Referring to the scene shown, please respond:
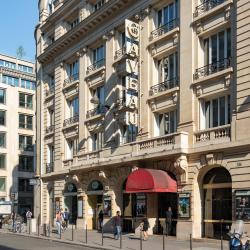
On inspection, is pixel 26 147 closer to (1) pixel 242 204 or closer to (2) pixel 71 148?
(2) pixel 71 148

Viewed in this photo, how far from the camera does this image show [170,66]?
31.9 metres

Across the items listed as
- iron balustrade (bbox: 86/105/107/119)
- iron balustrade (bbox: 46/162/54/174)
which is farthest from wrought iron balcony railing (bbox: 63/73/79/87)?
iron balustrade (bbox: 46/162/54/174)

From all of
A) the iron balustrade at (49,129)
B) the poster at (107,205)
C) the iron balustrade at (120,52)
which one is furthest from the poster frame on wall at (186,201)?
the iron balustrade at (49,129)

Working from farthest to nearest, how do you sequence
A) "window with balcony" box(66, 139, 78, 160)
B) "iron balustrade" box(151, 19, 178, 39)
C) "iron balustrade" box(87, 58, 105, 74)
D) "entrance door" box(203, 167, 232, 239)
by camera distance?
"window with balcony" box(66, 139, 78, 160), "iron balustrade" box(87, 58, 105, 74), "iron balustrade" box(151, 19, 178, 39), "entrance door" box(203, 167, 232, 239)

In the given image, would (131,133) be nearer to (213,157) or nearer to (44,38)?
(213,157)

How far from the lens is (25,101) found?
262 ft

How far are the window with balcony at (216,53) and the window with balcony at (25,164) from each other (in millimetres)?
52900

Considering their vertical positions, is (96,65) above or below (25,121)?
above

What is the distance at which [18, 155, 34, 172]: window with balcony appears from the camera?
77312 mm

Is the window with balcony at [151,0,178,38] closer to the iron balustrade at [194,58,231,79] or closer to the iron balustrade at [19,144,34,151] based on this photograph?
the iron balustrade at [194,58,231,79]

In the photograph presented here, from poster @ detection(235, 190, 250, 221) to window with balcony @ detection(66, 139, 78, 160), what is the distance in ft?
65.1

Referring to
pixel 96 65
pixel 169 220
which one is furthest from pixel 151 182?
pixel 96 65

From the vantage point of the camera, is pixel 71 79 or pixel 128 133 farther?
pixel 71 79

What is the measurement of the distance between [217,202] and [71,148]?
749 inches
